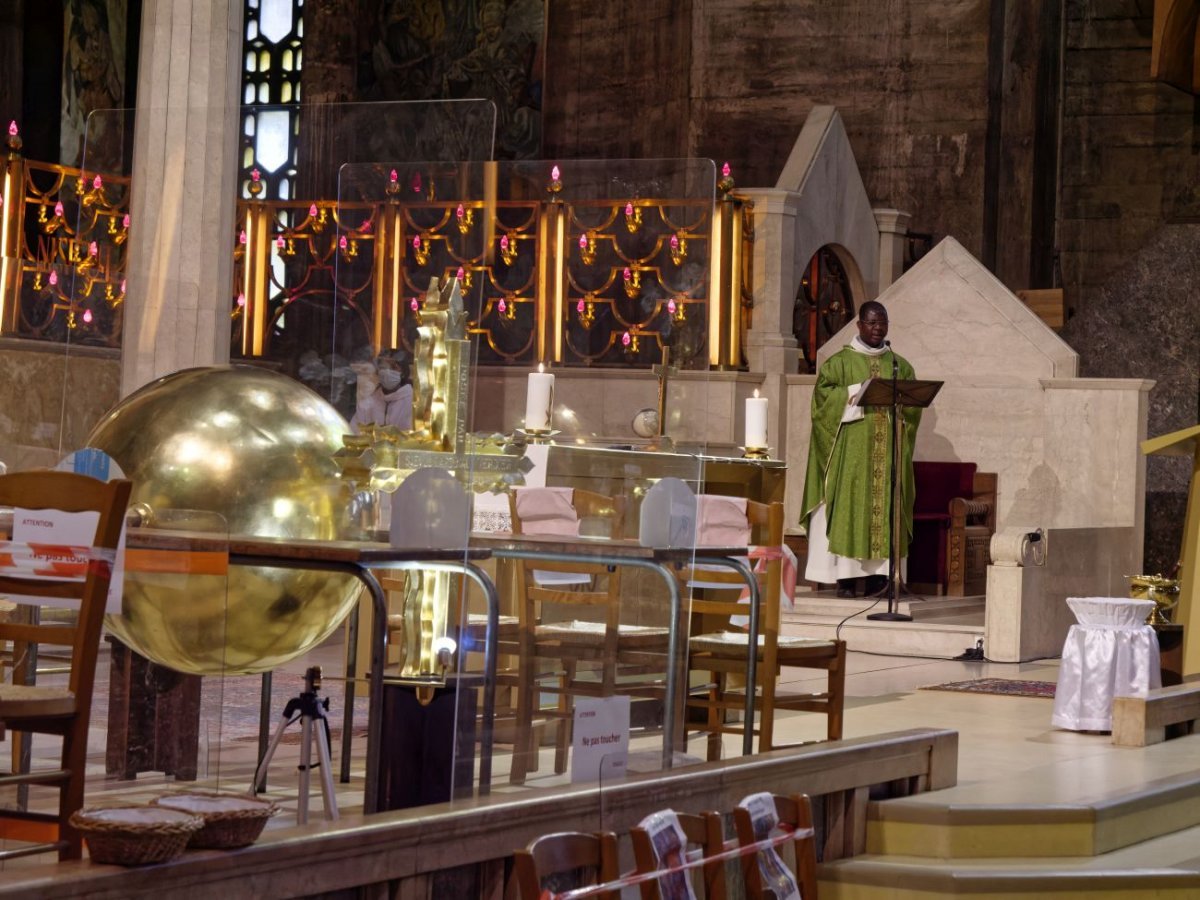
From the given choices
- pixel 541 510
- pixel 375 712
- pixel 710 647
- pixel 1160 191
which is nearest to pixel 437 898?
pixel 375 712

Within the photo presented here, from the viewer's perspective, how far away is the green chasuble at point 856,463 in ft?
41.6

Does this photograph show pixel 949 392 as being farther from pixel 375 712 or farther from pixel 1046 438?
pixel 375 712

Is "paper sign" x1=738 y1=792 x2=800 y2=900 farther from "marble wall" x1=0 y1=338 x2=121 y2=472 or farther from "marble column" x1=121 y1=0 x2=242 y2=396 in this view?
"marble wall" x1=0 y1=338 x2=121 y2=472

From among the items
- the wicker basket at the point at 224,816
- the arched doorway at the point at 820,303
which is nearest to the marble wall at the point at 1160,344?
the arched doorway at the point at 820,303

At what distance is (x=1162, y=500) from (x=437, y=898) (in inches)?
488

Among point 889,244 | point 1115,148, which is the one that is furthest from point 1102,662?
point 1115,148

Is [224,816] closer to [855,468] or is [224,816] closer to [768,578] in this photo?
[768,578]

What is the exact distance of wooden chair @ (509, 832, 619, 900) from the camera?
12.2ft

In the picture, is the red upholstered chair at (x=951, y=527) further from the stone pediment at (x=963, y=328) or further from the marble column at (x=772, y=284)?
the marble column at (x=772, y=284)

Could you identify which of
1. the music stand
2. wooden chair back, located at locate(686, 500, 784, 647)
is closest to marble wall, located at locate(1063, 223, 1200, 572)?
the music stand

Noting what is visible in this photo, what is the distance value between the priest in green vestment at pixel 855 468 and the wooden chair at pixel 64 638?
8.82 metres

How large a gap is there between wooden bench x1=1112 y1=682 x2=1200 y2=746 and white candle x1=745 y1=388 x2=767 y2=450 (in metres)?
2.43

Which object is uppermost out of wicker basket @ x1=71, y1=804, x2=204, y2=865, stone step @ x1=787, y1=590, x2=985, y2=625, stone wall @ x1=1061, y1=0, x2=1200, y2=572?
stone wall @ x1=1061, y1=0, x2=1200, y2=572

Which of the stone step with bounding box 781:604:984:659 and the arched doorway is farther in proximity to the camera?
the arched doorway
